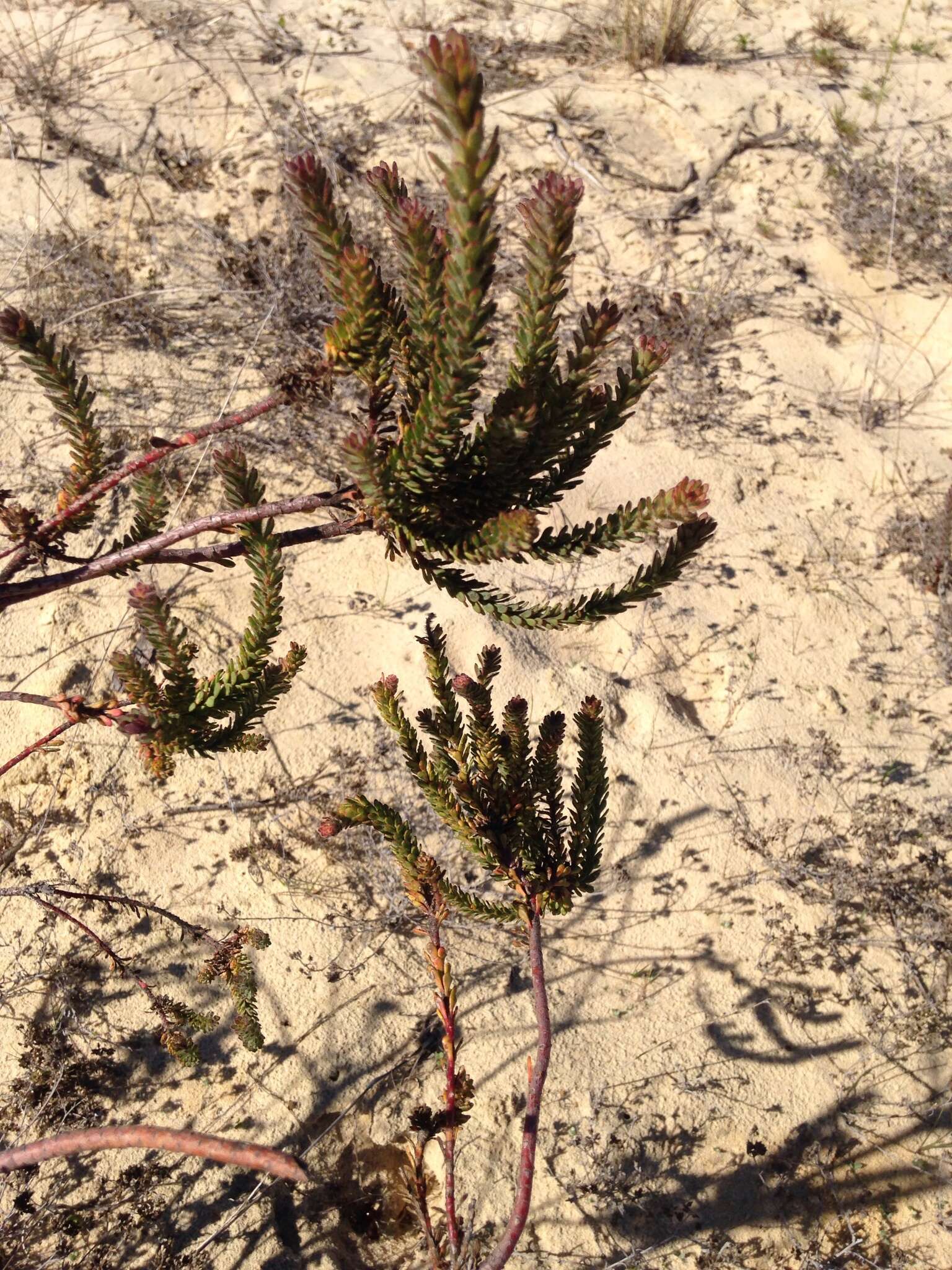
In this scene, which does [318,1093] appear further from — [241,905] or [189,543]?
[189,543]

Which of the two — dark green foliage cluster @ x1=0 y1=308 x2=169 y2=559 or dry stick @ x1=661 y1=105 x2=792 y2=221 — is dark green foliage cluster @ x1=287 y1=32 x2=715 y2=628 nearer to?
dark green foliage cluster @ x1=0 y1=308 x2=169 y2=559

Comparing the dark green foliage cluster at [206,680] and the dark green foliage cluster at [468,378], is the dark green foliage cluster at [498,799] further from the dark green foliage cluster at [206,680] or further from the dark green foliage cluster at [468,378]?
the dark green foliage cluster at [468,378]

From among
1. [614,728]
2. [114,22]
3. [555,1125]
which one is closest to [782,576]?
[614,728]

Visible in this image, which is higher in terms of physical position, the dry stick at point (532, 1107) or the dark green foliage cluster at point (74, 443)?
the dark green foliage cluster at point (74, 443)

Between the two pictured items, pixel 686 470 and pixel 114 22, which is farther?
pixel 114 22

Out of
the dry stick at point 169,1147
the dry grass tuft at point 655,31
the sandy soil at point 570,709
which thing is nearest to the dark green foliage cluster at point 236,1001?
the sandy soil at point 570,709

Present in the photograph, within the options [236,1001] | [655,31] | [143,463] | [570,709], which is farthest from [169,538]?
[655,31]

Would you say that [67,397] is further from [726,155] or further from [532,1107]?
[726,155]
